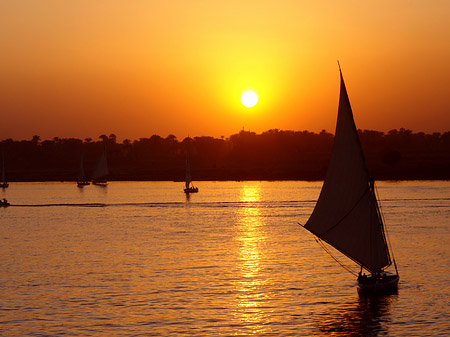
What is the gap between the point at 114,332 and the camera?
119 feet

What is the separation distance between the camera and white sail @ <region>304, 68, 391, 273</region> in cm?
4184

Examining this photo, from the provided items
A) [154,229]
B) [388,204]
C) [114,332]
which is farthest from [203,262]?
[388,204]

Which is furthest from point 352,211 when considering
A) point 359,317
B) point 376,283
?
point 359,317

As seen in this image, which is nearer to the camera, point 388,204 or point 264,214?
point 264,214

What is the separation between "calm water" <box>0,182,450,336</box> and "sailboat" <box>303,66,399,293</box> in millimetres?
2212

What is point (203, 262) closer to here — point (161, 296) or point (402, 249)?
point (161, 296)

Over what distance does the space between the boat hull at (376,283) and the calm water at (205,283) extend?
0.61 m

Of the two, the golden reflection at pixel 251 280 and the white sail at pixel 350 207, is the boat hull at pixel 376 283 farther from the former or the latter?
the golden reflection at pixel 251 280

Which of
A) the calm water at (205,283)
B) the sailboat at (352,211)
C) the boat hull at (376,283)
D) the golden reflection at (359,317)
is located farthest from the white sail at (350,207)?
the calm water at (205,283)

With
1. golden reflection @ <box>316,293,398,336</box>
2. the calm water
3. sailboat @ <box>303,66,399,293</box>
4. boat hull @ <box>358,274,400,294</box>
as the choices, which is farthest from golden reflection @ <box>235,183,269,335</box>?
sailboat @ <box>303,66,399,293</box>

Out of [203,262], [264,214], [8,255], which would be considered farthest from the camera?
[264,214]

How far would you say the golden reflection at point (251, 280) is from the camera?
38.5m

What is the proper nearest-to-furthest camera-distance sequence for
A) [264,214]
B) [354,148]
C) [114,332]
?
[114,332] < [354,148] < [264,214]

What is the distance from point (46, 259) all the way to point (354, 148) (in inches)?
1252
